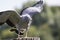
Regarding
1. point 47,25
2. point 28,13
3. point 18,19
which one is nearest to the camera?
point 18,19

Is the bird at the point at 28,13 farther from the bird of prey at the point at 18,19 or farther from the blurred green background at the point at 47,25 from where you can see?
the blurred green background at the point at 47,25

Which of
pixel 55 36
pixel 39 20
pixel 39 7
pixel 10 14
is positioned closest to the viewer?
pixel 10 14

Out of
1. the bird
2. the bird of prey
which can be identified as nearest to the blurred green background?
the bird

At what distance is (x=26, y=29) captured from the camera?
5023 mm

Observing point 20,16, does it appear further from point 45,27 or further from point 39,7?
point 45,27

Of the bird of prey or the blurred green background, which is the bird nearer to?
the bird of prey

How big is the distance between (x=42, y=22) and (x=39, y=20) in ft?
1.34

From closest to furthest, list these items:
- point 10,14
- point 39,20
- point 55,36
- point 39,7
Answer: point 10,14
point 39,7
point 55,36
point 39,20

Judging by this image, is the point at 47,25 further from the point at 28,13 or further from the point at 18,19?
the point at 18,19

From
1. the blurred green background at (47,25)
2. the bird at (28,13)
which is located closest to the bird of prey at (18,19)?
the bird at (28,13)

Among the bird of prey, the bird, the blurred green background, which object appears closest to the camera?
the bird of prey

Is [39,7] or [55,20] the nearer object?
[39,7]

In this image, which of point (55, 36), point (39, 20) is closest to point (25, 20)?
point (55, 36)

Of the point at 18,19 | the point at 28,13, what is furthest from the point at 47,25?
the point at 18,19
